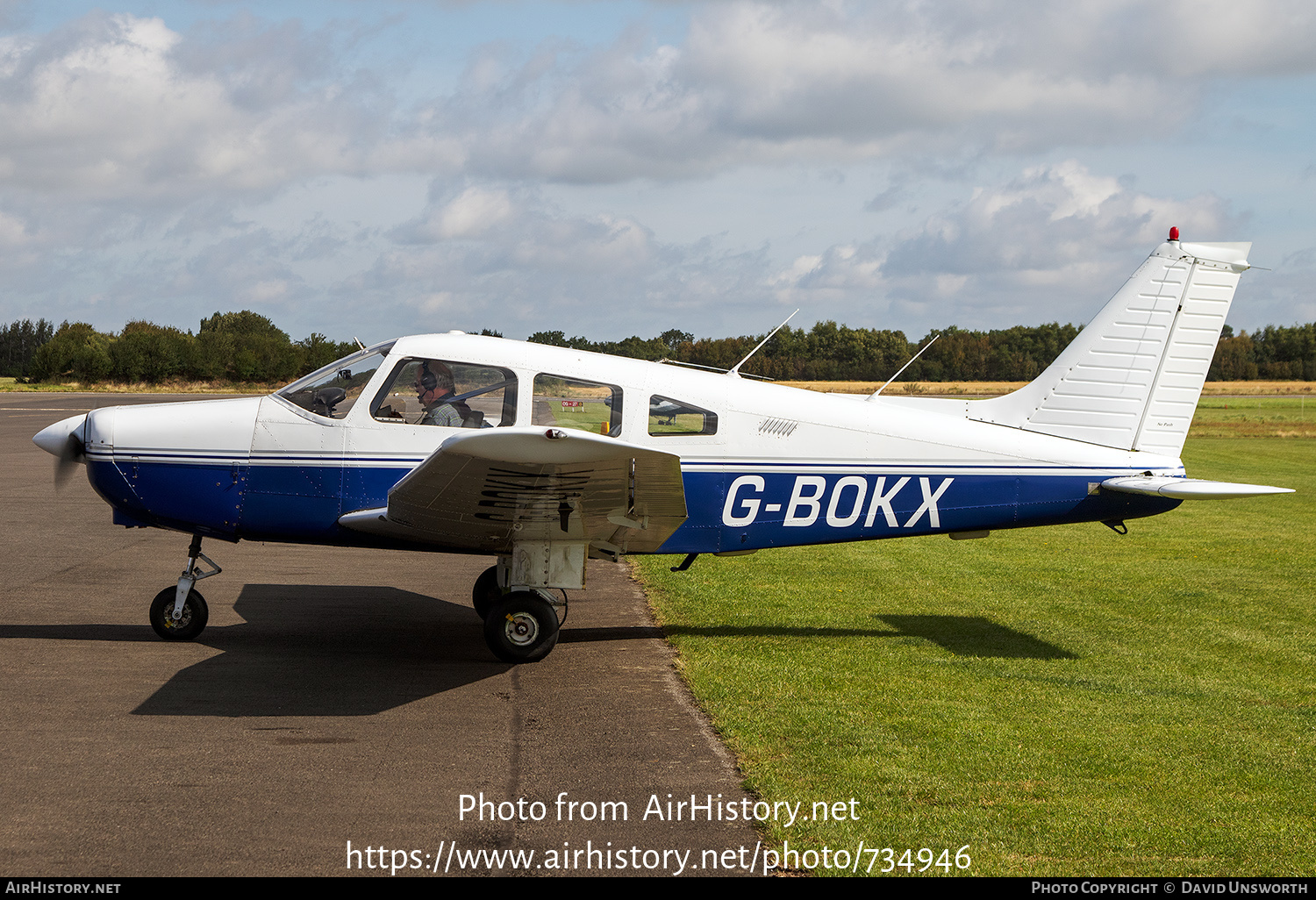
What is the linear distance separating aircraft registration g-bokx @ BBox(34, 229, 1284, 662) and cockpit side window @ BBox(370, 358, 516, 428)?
1cm

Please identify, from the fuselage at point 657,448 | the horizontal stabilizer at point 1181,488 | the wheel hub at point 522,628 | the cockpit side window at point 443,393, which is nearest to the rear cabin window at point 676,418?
the fuselage at point 657,448

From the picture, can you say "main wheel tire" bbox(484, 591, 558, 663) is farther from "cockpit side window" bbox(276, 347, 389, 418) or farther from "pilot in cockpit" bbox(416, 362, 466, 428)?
"cockpit side window" bbox(276, 347, 389, 418)

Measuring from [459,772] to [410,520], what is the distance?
6.92ft

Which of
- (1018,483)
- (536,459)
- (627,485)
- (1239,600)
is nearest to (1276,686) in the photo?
(1018,483)

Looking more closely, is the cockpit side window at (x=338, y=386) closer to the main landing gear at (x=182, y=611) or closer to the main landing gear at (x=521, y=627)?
the main landing gear at (x=182, y=611)

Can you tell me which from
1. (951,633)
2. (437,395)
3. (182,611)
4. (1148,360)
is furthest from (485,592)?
(1148,360)

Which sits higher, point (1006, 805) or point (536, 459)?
point (536, 459)

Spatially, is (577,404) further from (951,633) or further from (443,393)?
(951,633)

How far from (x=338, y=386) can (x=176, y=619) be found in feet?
7.02

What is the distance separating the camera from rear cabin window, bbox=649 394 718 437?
7.26m

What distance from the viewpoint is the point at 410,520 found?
656cm

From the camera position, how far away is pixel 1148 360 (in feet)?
25.8

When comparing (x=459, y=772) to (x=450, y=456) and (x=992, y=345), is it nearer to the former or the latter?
(x=450, y=456)

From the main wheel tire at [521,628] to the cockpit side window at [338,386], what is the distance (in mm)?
1847
